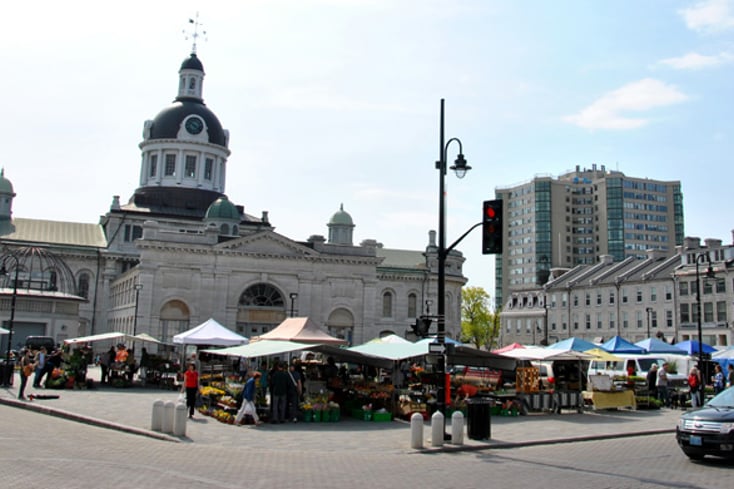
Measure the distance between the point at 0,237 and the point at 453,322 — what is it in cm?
4925

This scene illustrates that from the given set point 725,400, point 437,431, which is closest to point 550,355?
point 725,400

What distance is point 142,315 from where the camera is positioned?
5728cm

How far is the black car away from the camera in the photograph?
1420 cm

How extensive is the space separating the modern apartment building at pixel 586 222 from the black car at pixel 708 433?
11215cm

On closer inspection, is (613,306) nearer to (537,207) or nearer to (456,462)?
(537,207)

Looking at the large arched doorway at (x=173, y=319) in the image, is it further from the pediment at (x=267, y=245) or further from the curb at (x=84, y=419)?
the curb at (x=84, y=419)

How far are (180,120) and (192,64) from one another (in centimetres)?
851

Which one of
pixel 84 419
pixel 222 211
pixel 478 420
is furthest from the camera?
pixel 222 211

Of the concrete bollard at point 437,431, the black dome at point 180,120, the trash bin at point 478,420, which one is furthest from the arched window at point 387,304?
the concrete bollard at point 437,431

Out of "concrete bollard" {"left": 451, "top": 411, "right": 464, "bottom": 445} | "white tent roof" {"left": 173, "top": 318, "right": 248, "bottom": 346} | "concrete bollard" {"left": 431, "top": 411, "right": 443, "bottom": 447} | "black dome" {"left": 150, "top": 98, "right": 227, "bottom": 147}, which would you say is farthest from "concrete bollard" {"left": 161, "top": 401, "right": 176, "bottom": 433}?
"black dome" {"left": 150, "top": 98, "right": 227, "bottom": 147}

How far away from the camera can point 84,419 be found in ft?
66.5

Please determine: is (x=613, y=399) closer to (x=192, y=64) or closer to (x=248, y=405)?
(x=248, y=405)

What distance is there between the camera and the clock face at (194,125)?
3206 inches

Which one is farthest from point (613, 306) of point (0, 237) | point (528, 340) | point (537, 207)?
point (0, 237)
